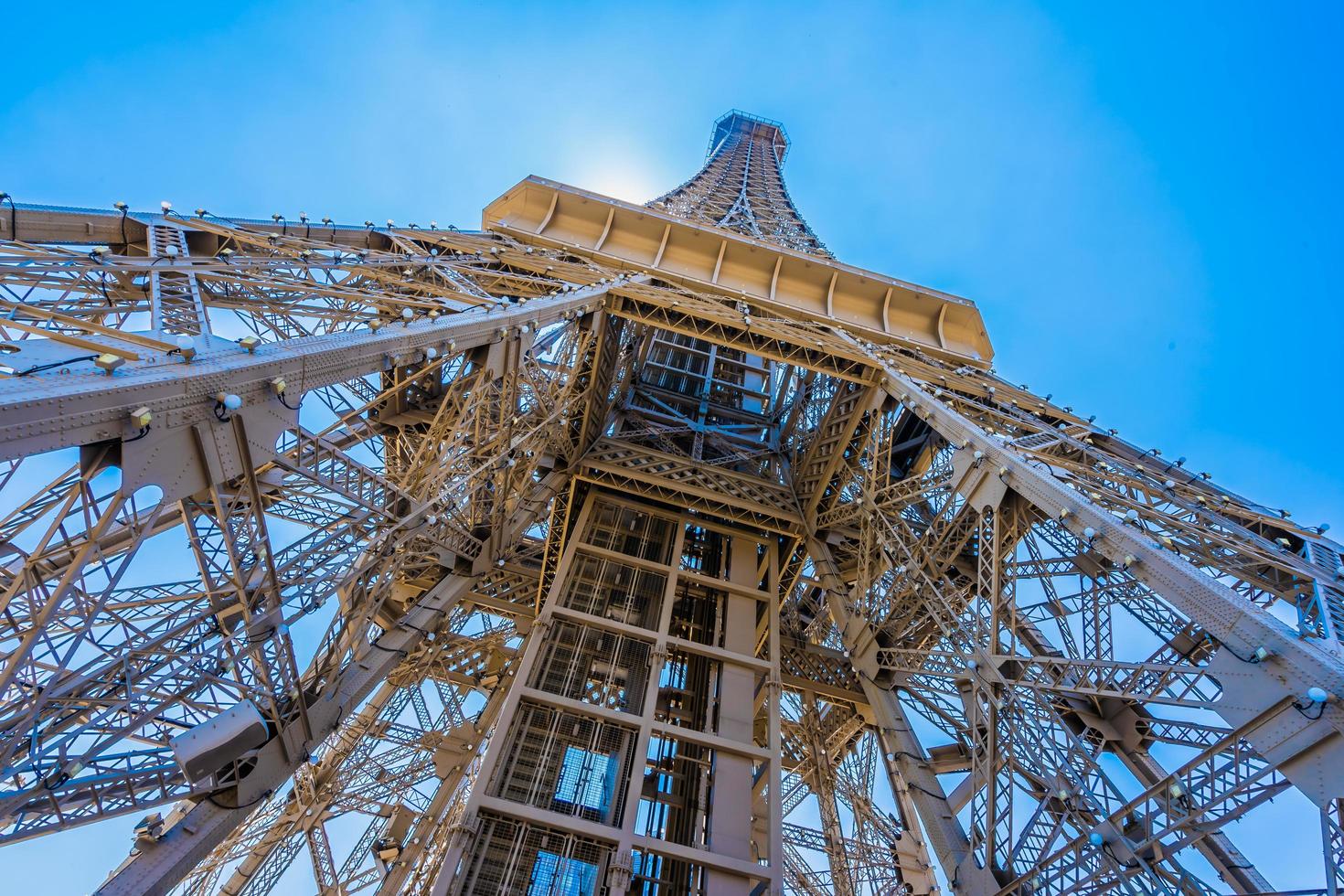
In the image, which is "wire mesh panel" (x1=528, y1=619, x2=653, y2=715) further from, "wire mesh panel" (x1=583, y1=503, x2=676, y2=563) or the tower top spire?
the tower top spire

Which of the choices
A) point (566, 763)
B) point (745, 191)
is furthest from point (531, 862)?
point (745, 191)

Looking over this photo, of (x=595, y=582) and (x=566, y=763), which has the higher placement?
(x=595, y=582)

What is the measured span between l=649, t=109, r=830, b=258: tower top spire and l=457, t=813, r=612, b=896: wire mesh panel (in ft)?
54.8

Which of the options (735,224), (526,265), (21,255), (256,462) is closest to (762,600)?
(526,265)

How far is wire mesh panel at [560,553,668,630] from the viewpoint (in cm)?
1313

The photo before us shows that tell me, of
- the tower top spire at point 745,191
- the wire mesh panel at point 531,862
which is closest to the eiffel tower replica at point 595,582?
the wire mesh panel at point 531,862

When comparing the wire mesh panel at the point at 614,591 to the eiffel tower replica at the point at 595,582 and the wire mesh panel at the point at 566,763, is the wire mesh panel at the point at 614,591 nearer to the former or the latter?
the eiffel tower replica at the point at 595,582

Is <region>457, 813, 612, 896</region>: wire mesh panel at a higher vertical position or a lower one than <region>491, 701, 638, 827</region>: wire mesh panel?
lower

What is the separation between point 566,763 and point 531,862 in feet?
5.11

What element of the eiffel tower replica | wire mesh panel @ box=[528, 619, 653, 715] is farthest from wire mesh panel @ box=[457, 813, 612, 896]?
wire mesh panel @ box=[528, 619, 653, 715]

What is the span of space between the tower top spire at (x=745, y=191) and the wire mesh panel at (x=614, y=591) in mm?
11618

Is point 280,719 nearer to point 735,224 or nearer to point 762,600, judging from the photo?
point 762,600

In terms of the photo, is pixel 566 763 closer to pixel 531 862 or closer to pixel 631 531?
pixel 531 862

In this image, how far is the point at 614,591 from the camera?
13766 mm
